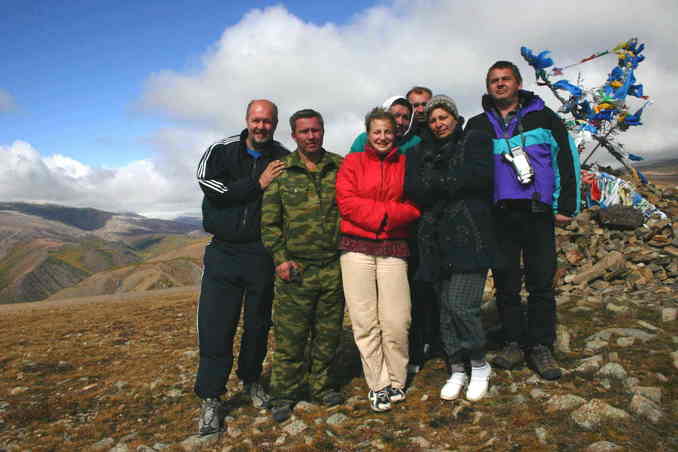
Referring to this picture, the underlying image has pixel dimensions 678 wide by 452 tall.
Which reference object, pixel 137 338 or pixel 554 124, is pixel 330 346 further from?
pixel 137 338

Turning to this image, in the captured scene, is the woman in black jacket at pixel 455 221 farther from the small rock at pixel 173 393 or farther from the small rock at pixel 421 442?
the small rock at pixel 173 393

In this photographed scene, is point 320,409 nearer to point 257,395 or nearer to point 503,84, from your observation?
point 257,395

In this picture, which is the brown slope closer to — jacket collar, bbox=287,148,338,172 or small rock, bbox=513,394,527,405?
jacket collar, bbox=287,148,338,172

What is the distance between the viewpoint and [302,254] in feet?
16.8

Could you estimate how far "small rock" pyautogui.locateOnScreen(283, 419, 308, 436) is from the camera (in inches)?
192

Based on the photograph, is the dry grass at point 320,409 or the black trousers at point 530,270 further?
the black trousers at point 530,270

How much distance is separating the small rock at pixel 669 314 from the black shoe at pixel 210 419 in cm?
735

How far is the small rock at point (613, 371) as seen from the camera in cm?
492

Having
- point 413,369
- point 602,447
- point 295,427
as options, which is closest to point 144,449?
point 295,427

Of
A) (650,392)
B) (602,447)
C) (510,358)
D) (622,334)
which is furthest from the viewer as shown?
(622,334)

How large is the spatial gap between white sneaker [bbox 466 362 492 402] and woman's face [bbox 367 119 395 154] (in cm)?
309

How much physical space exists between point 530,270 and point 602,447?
86.0 inches

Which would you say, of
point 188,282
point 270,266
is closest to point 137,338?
point 270,266

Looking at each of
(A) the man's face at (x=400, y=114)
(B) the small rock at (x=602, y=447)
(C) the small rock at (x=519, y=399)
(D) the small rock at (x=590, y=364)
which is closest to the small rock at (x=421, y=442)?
(C) the small rock at (x=519, y=399)
